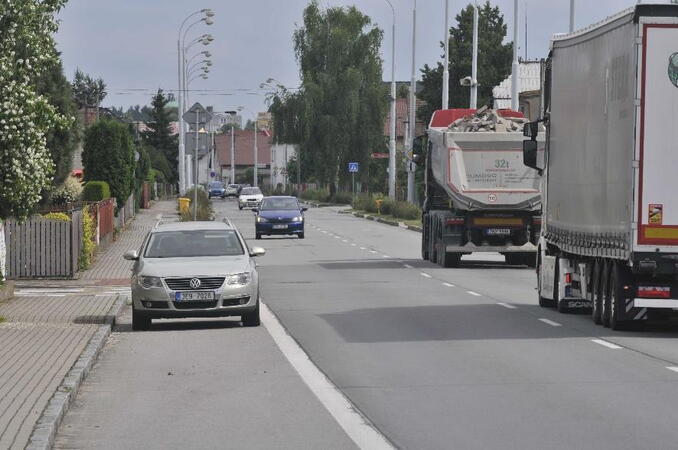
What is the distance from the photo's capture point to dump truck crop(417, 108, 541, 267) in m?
34.7

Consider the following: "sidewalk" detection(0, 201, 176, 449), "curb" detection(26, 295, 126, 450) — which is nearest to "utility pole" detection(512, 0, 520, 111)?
"sidewalk" detection(0, 201, 176, 449)

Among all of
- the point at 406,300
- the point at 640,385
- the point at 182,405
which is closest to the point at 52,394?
the point at 182,405

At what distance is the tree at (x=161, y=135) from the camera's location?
506ft

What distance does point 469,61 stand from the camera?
344ft

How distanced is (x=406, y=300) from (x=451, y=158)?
10583mm

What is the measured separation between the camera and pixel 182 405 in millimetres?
12180

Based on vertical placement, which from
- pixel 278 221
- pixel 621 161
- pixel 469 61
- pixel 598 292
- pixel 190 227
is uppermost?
pixel 469 61

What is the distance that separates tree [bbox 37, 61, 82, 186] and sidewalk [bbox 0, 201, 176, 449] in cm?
892

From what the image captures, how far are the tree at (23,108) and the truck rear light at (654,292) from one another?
8.28m

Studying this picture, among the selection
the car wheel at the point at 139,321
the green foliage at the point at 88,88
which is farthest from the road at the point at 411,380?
the green foliage at the point at 88,88

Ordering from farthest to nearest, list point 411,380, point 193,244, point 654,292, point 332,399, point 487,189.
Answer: point 487,189
point 193,244
point 654,292
point 411,380
point 332,399

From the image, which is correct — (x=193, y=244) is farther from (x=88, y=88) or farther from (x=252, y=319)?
(x=88, y=88)

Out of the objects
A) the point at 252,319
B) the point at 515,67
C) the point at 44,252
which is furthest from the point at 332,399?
the point at 515,67

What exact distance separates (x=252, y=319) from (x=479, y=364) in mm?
5591
